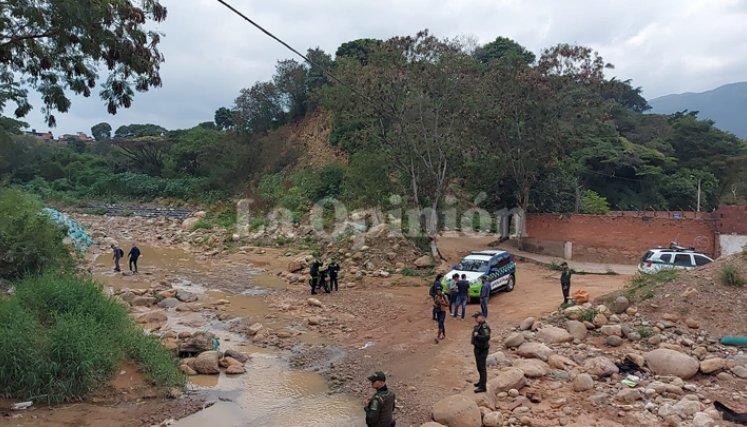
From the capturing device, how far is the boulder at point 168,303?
56.6ft

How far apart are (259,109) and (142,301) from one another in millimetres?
42216

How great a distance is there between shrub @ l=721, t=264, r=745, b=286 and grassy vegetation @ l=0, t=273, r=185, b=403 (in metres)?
12.5

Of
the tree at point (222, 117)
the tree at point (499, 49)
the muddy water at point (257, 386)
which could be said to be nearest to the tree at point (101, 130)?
the tree at point (222, 117)

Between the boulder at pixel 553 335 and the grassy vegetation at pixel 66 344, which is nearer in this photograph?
the grassy vegetation at pixel 66 344

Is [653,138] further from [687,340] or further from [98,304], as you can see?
[98,304]

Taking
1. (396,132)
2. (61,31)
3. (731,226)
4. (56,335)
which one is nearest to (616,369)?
(56,335)

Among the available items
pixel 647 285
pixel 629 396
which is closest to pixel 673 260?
pixel 647 285

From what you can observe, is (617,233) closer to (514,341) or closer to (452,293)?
(452,293)

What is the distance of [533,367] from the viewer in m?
9.99

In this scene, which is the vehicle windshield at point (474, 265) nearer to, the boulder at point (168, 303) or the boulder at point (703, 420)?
the boulder at point (703, 420)

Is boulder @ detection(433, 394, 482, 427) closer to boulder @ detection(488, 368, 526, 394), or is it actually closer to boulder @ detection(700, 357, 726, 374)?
boulder @ detection(488, 368, 526, 394)

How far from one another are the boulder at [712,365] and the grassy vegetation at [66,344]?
9.87 m

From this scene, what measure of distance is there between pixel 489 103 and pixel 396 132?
474cm

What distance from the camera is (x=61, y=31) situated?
9773 mm
